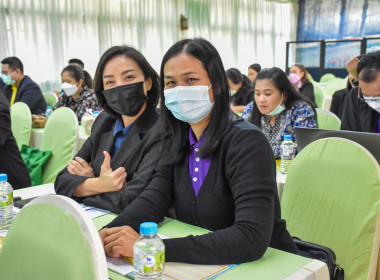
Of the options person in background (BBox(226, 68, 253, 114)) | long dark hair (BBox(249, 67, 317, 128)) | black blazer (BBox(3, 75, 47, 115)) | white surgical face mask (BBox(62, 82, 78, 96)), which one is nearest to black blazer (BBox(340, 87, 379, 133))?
long dark hair (BBox(249, 67, 317, 128))

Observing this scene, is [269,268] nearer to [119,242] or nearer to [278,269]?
[278,269]

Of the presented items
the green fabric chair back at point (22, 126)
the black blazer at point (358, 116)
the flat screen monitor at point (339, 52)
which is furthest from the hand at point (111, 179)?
the flat screen monitor at point (339, 52)

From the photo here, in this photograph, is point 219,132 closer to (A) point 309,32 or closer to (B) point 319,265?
(B) point 319,265

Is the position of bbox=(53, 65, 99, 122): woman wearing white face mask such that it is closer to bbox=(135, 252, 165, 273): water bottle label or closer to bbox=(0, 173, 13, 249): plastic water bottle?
bbox=(0, 173, 13, 249): plastic water bottle

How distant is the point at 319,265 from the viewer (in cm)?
109

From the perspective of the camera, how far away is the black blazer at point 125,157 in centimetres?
154

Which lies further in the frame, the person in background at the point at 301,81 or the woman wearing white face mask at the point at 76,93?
the person in background at the point at 301,81

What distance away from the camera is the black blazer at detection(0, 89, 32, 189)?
91.0 inches

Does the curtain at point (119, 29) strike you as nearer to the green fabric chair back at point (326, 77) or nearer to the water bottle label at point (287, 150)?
the green fabric chair back at point (326, 77)

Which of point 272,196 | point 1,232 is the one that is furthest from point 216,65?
point 1,232

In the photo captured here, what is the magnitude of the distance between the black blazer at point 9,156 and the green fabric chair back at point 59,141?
19.4 inches

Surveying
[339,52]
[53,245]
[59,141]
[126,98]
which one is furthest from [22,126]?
[339,52]

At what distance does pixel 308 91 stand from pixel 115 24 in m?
4.17

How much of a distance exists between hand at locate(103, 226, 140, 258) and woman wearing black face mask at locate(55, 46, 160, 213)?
33 centimetres
